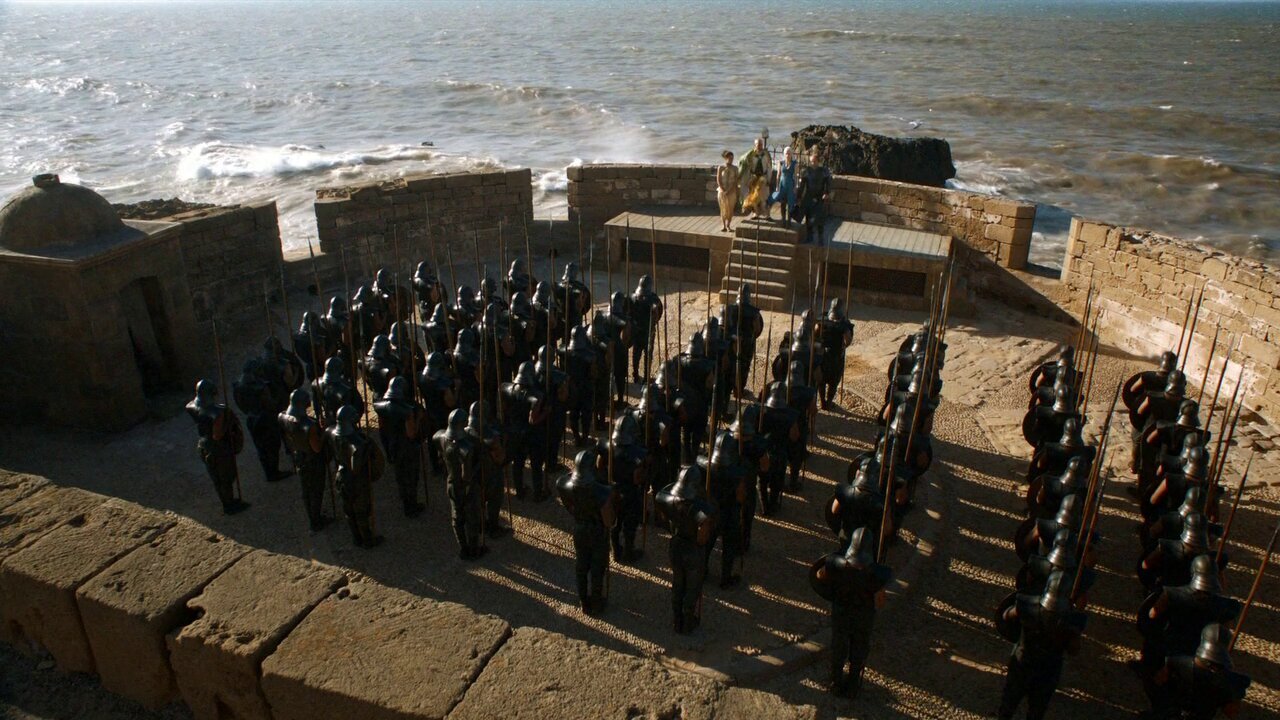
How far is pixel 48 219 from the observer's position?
941cm

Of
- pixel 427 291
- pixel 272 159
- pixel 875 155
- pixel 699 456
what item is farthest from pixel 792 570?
pixel 272 159

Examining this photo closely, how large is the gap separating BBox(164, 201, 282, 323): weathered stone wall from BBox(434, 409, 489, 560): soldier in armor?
649cm

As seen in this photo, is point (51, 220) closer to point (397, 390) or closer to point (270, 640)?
point (397, 390)

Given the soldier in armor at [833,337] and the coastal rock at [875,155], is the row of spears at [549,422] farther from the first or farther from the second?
the coastal rock at [875,155]

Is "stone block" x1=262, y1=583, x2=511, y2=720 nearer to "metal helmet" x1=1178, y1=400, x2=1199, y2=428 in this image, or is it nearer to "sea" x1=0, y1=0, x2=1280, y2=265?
"metal helmet" x1=1178, y1=400, x2=1199, y2=428

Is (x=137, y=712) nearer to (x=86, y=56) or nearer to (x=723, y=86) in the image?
(x=723, y=86)

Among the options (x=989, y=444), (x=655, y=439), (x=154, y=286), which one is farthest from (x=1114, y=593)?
(x=154, y=286)

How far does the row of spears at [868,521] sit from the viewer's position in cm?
580

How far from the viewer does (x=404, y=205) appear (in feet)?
49.9

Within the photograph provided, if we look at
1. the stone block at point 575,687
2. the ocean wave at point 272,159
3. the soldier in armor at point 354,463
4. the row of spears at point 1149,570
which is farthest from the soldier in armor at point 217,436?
the ocean wave at point 272,159

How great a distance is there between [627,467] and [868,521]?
1.85m

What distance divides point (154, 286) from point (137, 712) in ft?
24.7

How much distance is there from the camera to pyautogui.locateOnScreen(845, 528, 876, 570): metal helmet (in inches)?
226

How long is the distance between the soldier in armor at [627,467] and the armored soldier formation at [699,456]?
0.02m
